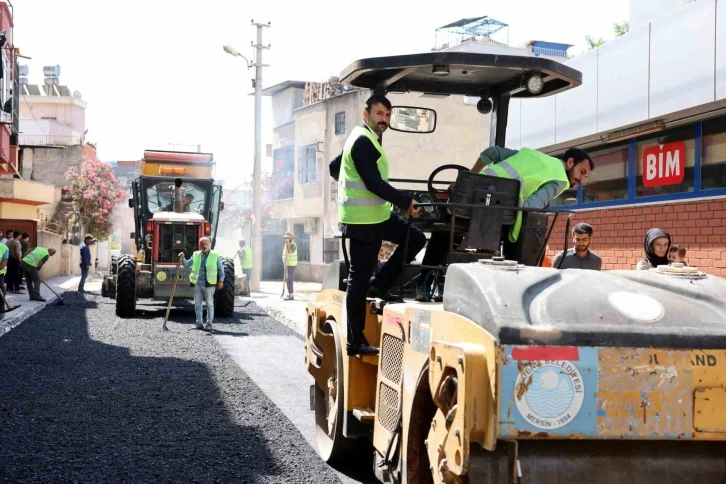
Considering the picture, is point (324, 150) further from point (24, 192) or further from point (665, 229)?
point (665, 229)

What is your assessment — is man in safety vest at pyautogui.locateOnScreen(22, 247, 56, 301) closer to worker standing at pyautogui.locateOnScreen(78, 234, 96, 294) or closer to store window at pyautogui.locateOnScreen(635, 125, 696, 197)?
worker standing at pyautogui.locateOnScreen(78, 234, 96, 294)

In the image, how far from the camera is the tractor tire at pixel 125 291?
1856 centimetres

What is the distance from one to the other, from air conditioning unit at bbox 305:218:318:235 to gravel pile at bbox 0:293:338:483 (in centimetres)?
2608

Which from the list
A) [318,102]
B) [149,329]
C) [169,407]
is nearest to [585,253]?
[169,407]

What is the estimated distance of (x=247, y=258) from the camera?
2641cm

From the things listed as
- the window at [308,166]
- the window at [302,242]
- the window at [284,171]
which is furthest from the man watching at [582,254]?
the window at [284,171]

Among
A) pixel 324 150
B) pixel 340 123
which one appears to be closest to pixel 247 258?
pixel 340 123

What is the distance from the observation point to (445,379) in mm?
3490

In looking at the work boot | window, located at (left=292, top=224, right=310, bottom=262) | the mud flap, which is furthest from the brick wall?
window, located at (left=292, top=224, right=310, bottom=262)

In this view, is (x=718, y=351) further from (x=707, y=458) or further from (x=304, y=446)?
(x=304, y=446)

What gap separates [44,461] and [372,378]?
250cm

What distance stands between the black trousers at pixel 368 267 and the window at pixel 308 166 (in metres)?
34.8

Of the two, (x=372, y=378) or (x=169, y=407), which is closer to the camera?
(x=372, y=378)

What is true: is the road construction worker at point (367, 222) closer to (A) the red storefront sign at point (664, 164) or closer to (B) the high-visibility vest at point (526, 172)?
(B) the high-visibility vest at point (526, 172)
